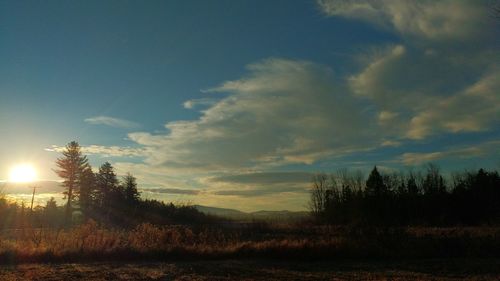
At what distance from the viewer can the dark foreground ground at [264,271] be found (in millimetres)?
14133

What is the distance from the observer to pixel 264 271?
1577 cm

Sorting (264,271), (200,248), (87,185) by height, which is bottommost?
(264,271)

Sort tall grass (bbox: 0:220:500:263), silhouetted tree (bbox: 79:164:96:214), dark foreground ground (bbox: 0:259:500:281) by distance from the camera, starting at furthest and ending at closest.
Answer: silhouetted tree (bbox: 79:164:96:214) < tall grass (bbox: 0:220:500:263) < dark foreground ground (bbox: 0:259:500:281)

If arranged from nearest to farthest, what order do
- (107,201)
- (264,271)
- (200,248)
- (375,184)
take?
(264,271), (200,248), (107,201), (375,184)

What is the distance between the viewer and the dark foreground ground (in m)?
14.1

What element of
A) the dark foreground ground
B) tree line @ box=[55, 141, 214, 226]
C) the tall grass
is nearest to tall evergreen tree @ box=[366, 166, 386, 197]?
tree line @ box=[55, 141, 214, 226]

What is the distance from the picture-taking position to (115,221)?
59.3 metres

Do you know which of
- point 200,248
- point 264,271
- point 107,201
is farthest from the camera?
point 107,201

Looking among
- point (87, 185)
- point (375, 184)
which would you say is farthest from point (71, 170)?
point (375, 184)

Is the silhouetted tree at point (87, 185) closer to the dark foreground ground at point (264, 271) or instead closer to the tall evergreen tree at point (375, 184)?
the tall evergreen tree at point (375, 184)

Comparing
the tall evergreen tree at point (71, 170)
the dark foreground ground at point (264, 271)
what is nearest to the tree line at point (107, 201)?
the tall evergreen tree at point (71, 170)

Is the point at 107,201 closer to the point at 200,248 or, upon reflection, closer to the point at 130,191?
the point at 130,191

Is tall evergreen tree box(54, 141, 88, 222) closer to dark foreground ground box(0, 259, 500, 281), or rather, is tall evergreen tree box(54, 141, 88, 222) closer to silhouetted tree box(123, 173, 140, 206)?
silhouetted tree box(123, 173, 140, 206)

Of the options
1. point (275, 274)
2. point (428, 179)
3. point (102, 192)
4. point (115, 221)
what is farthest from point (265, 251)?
point (428, 179)
